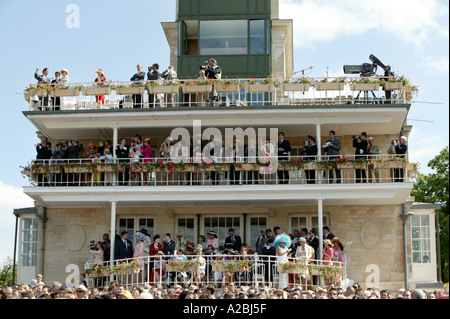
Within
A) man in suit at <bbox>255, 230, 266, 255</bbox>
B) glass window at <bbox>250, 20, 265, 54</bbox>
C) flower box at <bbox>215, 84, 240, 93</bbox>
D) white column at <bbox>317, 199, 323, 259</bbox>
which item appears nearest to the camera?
man in suit at <bbox>255, 230, 266, 255</bbox>

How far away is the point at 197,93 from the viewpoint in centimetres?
2592

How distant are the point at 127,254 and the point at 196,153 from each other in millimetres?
3853

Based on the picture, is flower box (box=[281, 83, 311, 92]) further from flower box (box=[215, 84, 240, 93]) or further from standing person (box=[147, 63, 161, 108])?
standing person (box=[147, 63, 161, 108])

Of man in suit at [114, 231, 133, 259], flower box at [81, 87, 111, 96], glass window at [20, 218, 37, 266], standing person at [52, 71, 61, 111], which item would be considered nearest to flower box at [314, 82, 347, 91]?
flower box at [81, 87, 111, 96]

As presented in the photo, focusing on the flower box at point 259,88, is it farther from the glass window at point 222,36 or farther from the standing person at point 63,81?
the standing person at point 63,81

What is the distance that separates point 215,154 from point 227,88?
2235 millimetres

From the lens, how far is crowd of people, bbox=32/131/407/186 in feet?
81.6

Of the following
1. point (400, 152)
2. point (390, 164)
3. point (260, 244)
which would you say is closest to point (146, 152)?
point (260, 244)

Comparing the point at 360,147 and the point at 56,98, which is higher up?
the point at 56,98

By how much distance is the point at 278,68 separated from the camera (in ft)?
101

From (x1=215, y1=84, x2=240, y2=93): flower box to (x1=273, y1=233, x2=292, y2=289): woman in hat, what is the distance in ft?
17.7

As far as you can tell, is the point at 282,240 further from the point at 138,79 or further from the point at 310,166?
the point at 138,79
